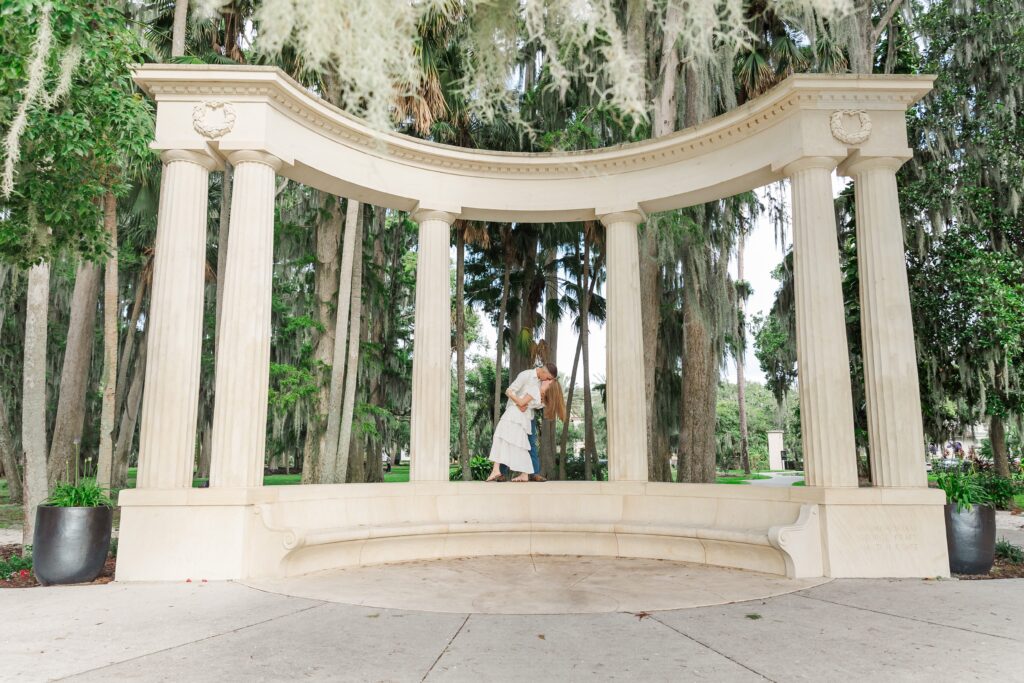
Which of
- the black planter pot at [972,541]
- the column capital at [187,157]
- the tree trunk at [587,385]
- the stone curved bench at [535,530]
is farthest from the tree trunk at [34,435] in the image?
the tree trunk at [587,385]

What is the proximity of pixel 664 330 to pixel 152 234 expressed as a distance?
18.7m

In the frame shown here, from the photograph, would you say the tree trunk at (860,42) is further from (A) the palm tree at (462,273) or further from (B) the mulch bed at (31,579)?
(B) the mulch bed at (31,579)

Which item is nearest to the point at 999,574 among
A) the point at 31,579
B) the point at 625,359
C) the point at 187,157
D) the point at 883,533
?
the point at 883,533

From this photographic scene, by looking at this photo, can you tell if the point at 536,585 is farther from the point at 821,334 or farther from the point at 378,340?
the point at 378,340

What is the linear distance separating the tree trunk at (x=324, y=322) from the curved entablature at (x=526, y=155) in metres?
7.05

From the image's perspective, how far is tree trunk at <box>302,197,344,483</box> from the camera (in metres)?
17.7

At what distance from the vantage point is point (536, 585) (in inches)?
325

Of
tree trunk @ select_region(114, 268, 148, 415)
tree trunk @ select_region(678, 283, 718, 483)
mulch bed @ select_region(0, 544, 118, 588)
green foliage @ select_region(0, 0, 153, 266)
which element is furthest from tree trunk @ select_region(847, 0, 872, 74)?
tree trunk @ select_region(114, 268, 148, 415)

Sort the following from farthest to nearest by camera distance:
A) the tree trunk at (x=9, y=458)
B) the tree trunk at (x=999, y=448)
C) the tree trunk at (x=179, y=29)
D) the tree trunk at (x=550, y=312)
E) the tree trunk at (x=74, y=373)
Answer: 1. the tree trunk at (x=550, y=312)
2. the tree trunk at (x=999, y=448)
3. the tree trunk at (x=9, y=458)
4. the tree trunk at (x=74, y=373)
5. the tree trunk at (x=179, y=29)

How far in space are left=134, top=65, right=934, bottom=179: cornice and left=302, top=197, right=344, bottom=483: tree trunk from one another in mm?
7521

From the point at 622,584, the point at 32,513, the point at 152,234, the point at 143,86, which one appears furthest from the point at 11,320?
the point at 622,584

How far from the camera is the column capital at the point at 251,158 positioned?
9602 millimetres

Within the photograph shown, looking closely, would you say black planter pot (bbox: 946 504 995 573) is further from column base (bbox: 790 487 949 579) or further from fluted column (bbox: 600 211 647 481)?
fluted column (bbox: 600 211 647 481)

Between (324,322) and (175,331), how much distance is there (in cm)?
877
